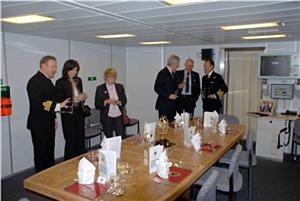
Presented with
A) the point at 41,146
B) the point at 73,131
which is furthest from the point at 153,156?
the point at 73,131

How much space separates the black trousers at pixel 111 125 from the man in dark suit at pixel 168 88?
76 centimetres

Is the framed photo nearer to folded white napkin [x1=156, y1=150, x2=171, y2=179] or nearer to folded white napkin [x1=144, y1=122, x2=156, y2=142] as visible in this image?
folded white napkin [x1=144, y1=122, x2=156, y2=142]

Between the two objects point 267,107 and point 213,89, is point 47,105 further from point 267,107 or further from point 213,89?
point 267,107

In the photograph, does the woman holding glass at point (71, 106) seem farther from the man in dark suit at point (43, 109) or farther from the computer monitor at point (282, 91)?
the computer monitor at point (282, 91)

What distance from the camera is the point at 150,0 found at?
6.72 ft

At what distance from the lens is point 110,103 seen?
13.5ft

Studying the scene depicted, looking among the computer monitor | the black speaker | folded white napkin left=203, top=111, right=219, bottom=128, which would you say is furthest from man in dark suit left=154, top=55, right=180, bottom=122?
the computer monitor

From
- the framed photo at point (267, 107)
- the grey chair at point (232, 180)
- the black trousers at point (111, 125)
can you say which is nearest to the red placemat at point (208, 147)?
the grey chair at point (232, 180)

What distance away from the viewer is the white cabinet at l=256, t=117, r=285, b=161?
459 centimetres

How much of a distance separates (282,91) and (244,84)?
83 cm

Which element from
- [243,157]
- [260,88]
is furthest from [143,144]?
[260,88]

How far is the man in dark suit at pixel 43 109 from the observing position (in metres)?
3.20

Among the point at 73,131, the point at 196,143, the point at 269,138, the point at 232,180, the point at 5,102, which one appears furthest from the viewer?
the point at 269,138

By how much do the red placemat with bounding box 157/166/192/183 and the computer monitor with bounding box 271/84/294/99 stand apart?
3.63m
